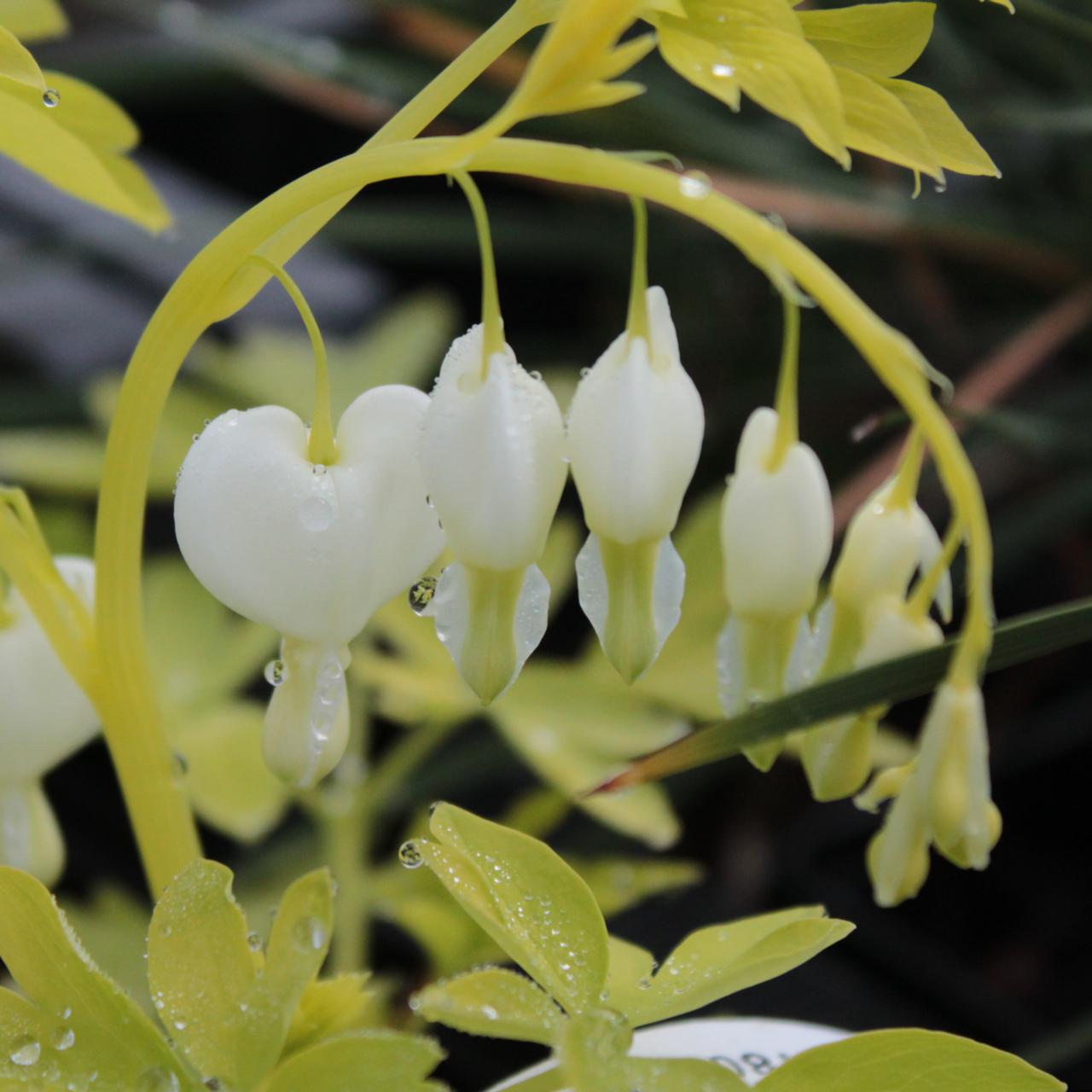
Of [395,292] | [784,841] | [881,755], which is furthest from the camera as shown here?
[395,292]

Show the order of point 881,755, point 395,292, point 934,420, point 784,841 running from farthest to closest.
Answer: point 395,292
point 784,841
point 881,755
point 934,420

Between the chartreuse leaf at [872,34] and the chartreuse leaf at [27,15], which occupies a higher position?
the chartreuse leaf at [872,34]

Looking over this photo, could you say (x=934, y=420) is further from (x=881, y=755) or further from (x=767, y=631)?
(x=881, y=755)

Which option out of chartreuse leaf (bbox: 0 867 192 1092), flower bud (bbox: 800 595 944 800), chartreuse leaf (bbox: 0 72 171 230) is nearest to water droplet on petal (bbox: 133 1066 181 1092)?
chartreuse leaf (bbox: 0 867 192 1092)

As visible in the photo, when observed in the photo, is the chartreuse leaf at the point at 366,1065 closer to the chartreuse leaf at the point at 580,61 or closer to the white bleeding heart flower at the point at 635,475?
the white bleeding heart flower at the point at 635,475

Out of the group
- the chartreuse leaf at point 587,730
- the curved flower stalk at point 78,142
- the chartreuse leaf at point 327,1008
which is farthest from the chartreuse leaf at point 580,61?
the chartreuse leaf at point 587,730

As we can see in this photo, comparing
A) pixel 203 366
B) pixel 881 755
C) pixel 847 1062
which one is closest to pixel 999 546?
pixel 881 755
